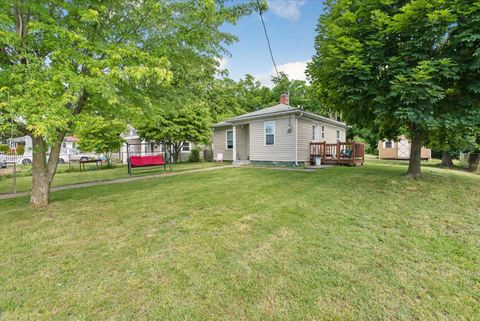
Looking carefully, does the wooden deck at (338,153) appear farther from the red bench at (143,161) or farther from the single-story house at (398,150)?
the single-story house at (398,150)

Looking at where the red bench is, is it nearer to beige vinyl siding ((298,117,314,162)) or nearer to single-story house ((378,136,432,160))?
beige vinyl siding ((298,117,314,162))

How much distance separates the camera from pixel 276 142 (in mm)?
13062

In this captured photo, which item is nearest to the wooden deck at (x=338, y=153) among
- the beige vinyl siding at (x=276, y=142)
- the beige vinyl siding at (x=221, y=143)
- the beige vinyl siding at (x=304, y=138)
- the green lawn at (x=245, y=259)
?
the beige vinyl siding at (x=304, y=138)

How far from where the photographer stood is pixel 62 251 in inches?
125

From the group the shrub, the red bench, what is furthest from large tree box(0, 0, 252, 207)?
the shrub

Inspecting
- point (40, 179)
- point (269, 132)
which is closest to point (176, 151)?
point (269, 132)

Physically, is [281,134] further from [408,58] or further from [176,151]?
[176,151]

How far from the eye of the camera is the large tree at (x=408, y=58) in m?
5.09

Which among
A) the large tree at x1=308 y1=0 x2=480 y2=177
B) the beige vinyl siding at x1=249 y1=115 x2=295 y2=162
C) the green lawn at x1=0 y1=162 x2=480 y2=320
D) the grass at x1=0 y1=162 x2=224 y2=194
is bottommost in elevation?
the green lawn at x1=0 y1=162 x2=480 y2=320

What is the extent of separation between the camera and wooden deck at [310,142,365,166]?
40.7 feet

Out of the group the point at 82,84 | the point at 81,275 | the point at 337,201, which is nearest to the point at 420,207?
the point at 337,201

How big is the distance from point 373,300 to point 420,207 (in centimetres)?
369

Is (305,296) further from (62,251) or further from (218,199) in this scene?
(218,199)

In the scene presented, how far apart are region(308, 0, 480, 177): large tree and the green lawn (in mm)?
2406
